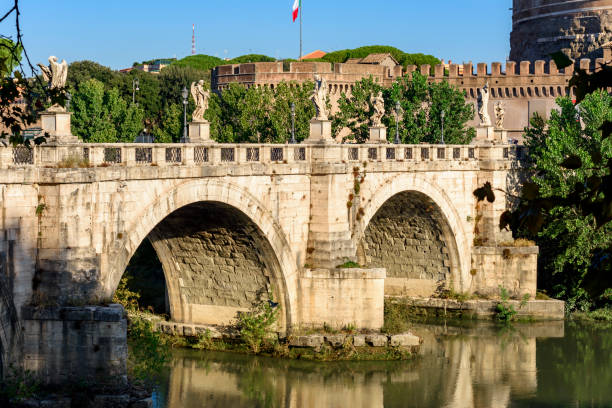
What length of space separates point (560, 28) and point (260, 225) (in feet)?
152

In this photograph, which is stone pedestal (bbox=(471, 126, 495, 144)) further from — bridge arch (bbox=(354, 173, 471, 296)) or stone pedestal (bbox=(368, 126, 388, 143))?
stone pedestal (bbox=(368, 126, 388, 143))

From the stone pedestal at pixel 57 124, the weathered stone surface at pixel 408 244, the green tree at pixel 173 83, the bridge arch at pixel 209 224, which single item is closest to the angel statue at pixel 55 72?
the stone pedestal at pixel 57 124

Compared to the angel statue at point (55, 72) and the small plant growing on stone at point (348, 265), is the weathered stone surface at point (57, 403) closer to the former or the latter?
the angel statue at point (55, 72)

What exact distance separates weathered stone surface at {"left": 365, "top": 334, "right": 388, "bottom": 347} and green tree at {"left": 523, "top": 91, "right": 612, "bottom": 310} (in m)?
6.90

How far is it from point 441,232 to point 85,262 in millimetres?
15104

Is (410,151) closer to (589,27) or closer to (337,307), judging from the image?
(337,307)

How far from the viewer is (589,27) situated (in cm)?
5922

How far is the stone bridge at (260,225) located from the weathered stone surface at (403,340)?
613mm

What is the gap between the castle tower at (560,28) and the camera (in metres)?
58.7

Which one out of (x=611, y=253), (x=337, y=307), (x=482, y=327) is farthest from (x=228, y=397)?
(x=611, y=253)

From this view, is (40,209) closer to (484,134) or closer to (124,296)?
(124,296)

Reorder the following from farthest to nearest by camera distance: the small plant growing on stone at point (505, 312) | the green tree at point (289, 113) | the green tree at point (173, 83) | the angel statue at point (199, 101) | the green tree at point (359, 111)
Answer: the green tree at point (173, 83), the green tree at point (359, 111), the green tree at point (289, 113), the small plant growing on stone at point (505, 312), the angel statue at point (199, 101)

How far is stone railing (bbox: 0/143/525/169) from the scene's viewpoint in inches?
563

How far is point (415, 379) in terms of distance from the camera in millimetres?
20547
